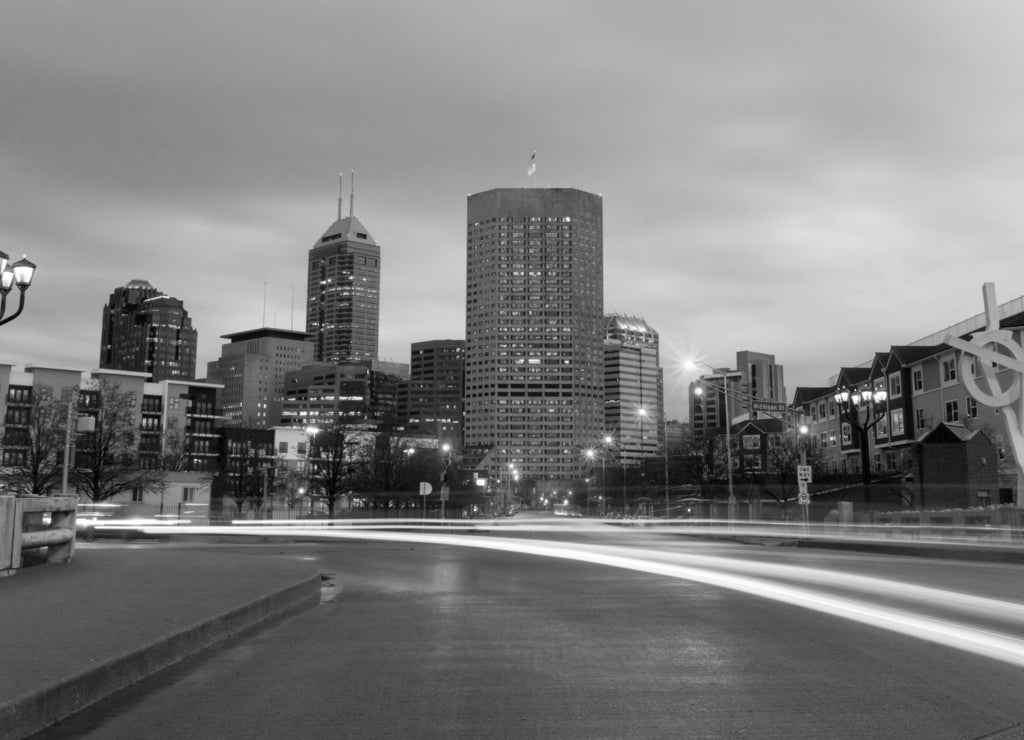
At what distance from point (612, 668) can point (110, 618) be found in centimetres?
538

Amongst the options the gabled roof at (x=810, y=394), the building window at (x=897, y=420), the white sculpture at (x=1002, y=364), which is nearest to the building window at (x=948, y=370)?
the building window at (x=897, y=420)

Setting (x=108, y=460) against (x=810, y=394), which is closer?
(x=108, y=460)

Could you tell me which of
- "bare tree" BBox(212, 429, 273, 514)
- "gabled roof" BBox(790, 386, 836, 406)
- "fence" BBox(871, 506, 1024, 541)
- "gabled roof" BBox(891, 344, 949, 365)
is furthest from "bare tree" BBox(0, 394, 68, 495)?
"gabled roof" BBox(790, 386, 836, 406)

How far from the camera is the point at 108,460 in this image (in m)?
66.4

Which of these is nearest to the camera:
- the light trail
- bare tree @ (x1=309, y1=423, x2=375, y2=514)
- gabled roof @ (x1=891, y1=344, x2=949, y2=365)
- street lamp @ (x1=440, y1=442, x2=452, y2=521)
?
the light trail

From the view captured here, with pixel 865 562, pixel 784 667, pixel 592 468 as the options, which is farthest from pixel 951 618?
pixel 592 468

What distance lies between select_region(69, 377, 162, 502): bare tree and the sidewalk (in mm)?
53531

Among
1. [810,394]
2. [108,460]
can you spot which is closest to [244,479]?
[108,460]

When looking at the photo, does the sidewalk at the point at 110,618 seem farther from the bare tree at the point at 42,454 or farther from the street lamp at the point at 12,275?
the bare tree at the point at 42,454

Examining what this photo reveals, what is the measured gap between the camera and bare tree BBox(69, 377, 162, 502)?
216ft

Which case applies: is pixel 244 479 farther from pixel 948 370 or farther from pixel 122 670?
pixel 122 670

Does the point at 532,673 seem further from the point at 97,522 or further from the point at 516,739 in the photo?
the point at 97,522

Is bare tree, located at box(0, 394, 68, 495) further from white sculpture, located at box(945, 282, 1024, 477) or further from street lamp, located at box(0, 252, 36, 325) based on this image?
white sculpture, located at box(945, 282, 1024, 477)

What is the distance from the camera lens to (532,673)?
8.05 metres
